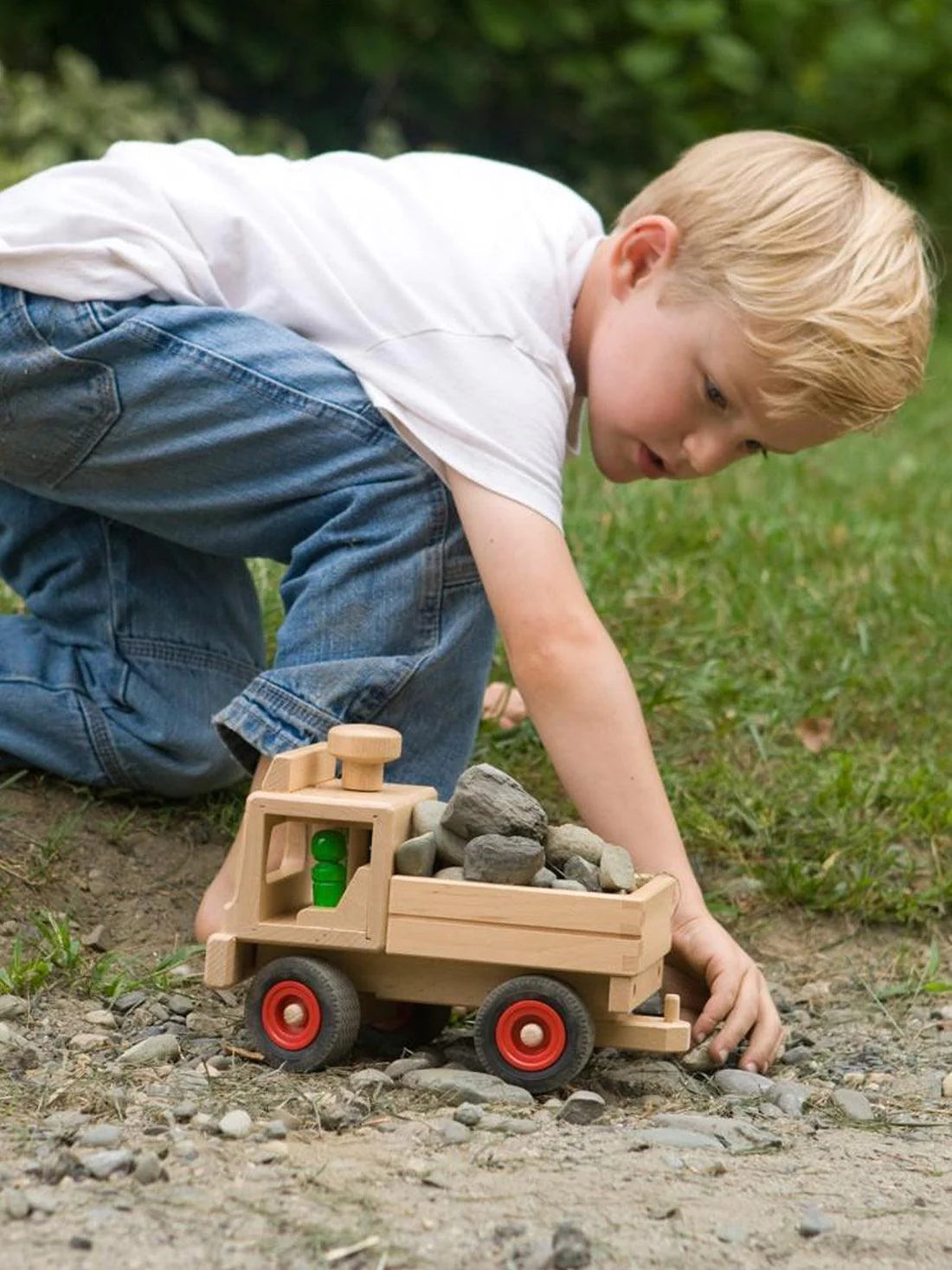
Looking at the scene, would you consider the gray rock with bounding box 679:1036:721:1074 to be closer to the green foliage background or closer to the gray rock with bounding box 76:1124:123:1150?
the gray rock with bounding box 76:1124:123:1150

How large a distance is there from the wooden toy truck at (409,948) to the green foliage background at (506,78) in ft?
14.6

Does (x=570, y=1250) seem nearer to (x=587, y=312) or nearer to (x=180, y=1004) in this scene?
(x=180, y=1004)

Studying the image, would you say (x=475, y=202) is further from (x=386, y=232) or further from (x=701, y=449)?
(x=701, y=449)

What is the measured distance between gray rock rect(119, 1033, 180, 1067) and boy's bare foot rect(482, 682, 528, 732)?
1.08 metres

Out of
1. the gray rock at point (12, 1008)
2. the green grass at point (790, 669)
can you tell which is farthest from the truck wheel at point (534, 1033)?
the green grass at point (790, 669)

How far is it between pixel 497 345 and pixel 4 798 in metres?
0.94

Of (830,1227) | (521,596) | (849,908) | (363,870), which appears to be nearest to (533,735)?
(849,908)

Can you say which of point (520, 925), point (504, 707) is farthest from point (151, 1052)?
point (504, 707)

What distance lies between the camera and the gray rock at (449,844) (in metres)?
1.94

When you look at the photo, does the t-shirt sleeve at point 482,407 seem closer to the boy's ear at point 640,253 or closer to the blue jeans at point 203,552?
the blue jeans at point 203,552

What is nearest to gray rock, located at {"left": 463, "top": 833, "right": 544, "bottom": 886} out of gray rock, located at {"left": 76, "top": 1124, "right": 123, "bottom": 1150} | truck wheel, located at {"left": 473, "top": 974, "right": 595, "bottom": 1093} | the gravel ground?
truck wheel, located at {"left": 473, "top": 974, "right": 595, "bottom": 1093}

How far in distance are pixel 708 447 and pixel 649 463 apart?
0.11m

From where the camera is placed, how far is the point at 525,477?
225cm

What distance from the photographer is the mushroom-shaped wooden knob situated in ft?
6.49
